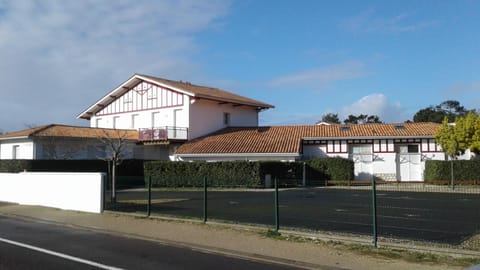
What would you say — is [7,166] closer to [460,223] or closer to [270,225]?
[270,225]

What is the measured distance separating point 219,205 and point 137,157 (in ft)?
75.5

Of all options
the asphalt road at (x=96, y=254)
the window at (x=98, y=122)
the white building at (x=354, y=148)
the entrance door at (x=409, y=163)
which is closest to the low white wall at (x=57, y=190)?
the asphalt road at (x=96, y=254)

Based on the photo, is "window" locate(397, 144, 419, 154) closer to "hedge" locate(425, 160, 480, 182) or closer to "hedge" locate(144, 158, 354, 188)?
"hedge" locate(425, 160, 480, 182)

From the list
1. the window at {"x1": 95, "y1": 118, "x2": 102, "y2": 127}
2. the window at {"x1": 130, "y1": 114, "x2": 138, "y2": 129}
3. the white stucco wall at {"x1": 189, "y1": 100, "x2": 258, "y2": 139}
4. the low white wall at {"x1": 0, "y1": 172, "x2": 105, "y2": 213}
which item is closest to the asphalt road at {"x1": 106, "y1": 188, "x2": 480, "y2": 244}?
the low white wall at {"x1": 0, "y1": 172, "x2": 105, "y2": 213}

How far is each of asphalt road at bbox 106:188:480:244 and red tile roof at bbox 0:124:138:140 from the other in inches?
742

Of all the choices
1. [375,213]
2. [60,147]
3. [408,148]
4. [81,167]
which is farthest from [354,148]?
[375,213]

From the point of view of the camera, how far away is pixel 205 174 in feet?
107

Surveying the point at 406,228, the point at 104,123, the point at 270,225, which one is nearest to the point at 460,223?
the point at 406,228

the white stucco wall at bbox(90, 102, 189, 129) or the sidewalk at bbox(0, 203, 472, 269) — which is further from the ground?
the white stucco wall at bbox(90, 102, 189, 129)

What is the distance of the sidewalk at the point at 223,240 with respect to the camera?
877cm

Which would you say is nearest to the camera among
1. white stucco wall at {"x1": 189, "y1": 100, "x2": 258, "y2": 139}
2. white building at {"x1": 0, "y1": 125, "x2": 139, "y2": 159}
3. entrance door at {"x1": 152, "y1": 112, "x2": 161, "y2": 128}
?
white building at {"x1": 0, "y1": 125, "x2": 139, "y2": 159}

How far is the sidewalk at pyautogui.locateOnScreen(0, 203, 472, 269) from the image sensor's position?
8773mm

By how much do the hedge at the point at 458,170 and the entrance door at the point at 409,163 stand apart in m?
3.30

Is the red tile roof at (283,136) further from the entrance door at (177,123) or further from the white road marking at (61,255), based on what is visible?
the white road marking at (61,255)
